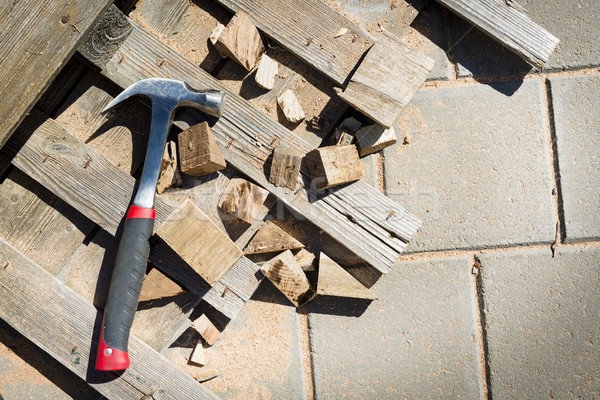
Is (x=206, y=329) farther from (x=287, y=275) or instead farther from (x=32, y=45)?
(x=32, y=45)

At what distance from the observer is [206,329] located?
209 centimetres

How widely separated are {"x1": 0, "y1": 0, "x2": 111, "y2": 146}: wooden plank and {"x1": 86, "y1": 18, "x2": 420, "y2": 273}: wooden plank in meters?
0.19

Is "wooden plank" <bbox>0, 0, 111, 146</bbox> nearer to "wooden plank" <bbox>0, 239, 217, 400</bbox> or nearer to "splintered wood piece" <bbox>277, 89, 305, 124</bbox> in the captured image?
"wooden plank" <bbox>0, 239, 217, 400</bbox>

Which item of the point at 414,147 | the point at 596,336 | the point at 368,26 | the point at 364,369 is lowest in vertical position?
the point at 364,369

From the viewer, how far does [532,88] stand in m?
2.21

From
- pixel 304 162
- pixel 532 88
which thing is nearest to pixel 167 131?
pixel 304 162

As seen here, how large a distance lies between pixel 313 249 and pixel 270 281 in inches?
10.4

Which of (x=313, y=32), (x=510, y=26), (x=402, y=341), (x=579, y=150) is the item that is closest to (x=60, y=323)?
(x=402, y=341)

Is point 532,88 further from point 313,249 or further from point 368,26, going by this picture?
point 313,249

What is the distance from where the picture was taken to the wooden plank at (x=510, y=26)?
2.06 m

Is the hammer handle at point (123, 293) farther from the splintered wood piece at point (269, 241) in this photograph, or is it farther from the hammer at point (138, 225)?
the splintered wood piece at point (269, 241)

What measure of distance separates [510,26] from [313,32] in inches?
37.7

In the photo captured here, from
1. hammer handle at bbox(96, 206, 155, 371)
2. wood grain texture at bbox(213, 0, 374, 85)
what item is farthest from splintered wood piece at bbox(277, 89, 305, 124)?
hammer handle at bbox(96, 206, 155, 371)

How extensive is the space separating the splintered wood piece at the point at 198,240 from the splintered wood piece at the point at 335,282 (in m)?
0.44
